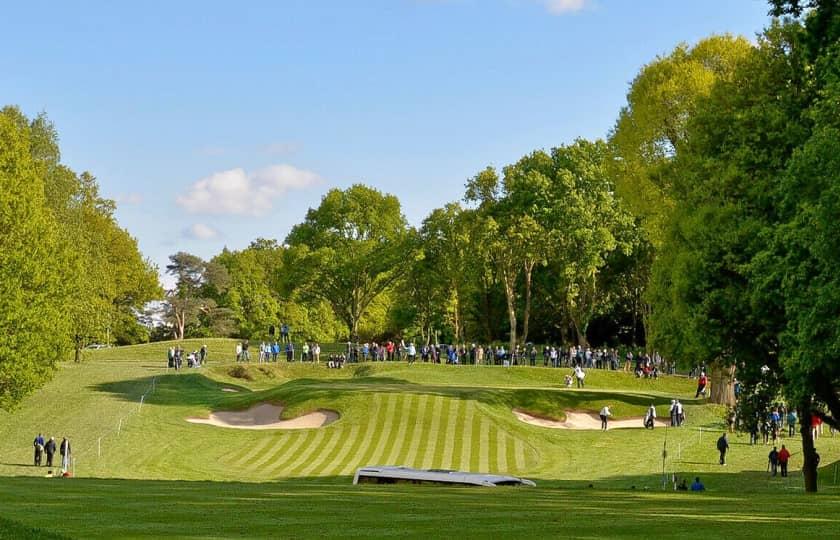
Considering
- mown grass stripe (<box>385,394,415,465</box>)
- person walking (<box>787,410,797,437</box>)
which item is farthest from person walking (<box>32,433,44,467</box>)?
person walking (<box>787,410,797,437</box>)

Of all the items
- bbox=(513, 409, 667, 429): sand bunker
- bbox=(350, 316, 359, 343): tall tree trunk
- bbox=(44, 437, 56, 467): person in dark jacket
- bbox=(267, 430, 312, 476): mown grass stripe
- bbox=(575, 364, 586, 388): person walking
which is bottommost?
bbox=(267, 430, 312, 476): mown grass stripe

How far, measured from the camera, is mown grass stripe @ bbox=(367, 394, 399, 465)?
5234 centimetres

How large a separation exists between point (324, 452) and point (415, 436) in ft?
17.0

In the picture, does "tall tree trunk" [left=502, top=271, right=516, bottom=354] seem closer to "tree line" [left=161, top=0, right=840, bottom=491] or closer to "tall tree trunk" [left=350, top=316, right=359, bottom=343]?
"tree line" [left=161, top=0, right=840, bottom=491]

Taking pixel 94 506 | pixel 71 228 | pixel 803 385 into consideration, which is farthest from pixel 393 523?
pixel 71 228

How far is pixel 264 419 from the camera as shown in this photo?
205 feet

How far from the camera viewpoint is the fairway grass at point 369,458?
67.5 ft

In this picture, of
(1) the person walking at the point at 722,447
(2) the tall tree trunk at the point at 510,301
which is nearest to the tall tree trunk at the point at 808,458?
(1) the person walking at the point at 722,447

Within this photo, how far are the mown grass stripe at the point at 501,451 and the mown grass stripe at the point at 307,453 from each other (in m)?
9.12

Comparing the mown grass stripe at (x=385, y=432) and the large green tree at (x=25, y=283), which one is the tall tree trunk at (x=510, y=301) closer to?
the mown grass stripe at (x=385, y=432)

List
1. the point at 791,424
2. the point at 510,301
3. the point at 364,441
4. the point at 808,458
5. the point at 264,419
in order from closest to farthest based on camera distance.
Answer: the point at 808,458 < the point at 364,441 < the point at 791,424 < the point at 264,419 < the point at 510,301

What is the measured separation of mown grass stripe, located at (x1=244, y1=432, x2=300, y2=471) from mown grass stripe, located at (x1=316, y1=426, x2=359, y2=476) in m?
2.83

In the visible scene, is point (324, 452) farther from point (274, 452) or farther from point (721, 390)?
point (721, 390)

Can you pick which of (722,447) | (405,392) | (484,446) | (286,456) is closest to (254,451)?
(286,456)
